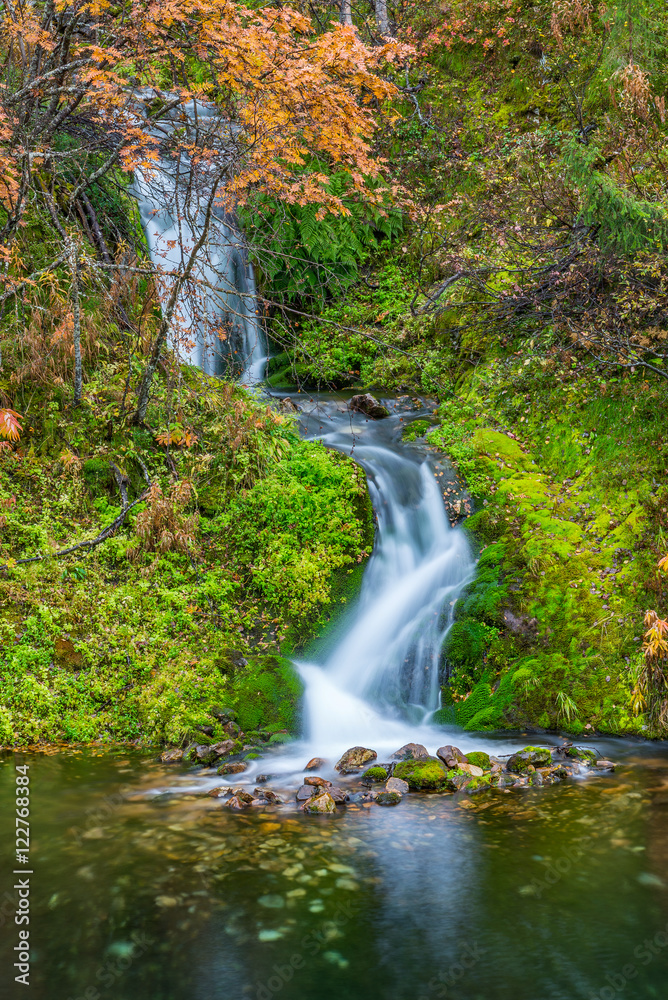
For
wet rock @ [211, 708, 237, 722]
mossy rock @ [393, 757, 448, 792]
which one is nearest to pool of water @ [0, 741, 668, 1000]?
mossy rock @ [393, 757, 448, 792]

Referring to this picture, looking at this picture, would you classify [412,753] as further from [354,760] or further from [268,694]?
[268,694]

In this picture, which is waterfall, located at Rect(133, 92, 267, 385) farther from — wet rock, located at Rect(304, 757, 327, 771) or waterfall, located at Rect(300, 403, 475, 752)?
wet rock, located at Rect(304, 757, 327, 771)

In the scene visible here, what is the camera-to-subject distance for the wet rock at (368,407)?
9727 mm

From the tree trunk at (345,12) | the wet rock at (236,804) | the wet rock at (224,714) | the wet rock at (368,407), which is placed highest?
the tree trunk at (345,12)

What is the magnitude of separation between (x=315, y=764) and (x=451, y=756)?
3.43 ft

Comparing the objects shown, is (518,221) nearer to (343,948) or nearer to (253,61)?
(253,61)

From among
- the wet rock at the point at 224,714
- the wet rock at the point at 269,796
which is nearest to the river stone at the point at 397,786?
the wet rock at the point at 269,796

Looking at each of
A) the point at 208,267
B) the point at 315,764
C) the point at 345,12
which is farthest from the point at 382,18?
the point at 315,764

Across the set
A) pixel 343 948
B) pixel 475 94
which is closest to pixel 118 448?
pixel 343 948

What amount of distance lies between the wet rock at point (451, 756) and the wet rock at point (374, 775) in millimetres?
468

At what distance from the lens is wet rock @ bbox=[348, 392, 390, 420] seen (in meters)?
9.73

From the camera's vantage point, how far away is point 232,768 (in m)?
5.22

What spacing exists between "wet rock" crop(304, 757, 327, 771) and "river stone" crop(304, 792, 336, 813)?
0.66m

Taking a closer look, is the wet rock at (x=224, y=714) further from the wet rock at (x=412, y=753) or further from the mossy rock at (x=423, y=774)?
the mossy rock at (x=423, y=774)
